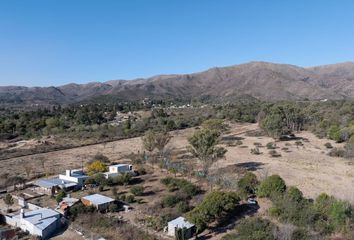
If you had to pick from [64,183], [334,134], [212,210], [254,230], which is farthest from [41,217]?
[334,134]

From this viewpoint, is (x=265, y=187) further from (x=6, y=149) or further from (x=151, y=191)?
(x=6, y=149)

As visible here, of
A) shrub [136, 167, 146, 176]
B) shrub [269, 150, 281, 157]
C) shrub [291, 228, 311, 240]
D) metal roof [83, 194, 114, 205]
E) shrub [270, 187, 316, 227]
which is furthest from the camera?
shrub [269, 150, 281, 157]

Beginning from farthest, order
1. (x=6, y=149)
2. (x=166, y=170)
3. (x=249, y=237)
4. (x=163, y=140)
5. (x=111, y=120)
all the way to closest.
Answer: (x=111, y=120), (x=6, y=149), (x=163, y=140), (x=166, y=170), (x=249, y=237)

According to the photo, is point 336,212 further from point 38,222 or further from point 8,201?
point 8,201

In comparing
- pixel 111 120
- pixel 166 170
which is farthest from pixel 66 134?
pixel 166 170

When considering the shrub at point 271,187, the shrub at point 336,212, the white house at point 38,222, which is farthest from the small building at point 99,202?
the shrub at point 336,212

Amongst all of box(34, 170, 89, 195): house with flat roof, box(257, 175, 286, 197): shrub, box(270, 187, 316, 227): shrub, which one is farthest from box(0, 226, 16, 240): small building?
box(257, 175, 286, 197): shrub

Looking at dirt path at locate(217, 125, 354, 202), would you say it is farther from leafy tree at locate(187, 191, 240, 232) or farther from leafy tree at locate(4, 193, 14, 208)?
leafy tree at locate(4, 193, 14, 208)
